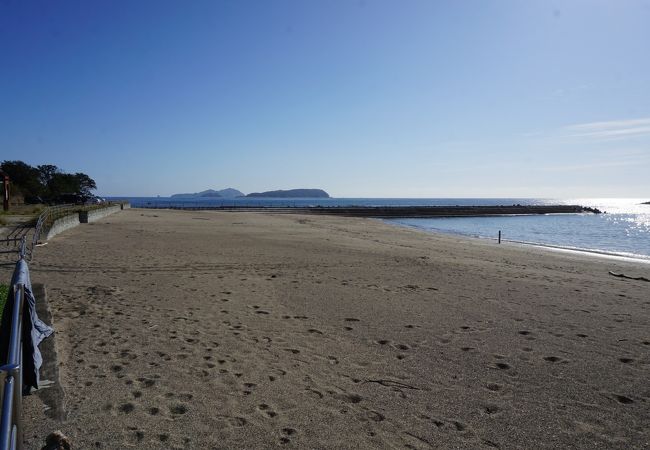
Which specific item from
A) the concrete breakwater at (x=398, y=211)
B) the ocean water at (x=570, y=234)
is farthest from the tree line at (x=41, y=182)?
the ocean water at (x=570, y=234)

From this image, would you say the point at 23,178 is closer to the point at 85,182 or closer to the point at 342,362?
the point at 85,182

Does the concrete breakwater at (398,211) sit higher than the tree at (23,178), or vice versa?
the tree at (23,178)

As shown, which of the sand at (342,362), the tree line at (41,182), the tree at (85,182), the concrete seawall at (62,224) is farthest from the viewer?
the tree at (85,182)

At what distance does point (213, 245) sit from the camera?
19016 mm

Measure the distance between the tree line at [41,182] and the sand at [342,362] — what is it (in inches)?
1987

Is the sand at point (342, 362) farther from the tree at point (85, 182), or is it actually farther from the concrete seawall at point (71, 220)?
the tree at point (85, 182)

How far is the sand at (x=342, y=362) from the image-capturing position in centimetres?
407

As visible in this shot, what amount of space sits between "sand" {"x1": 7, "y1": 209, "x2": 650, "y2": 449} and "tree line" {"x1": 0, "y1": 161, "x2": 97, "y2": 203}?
5048cm

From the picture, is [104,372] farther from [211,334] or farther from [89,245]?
[89,245]

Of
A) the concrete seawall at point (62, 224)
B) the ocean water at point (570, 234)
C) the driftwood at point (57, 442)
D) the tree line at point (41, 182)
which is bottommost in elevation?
the ocean water at point (570, 234)

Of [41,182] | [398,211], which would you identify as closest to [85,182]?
[41,182]

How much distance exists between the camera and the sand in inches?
160

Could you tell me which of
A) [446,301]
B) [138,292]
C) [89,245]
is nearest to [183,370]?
[138,292]

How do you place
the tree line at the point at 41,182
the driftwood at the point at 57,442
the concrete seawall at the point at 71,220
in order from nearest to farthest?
the driftwood at the point at 57,442
the concrete seawall at the point at 71,220
the tree line at the point at 41,182
